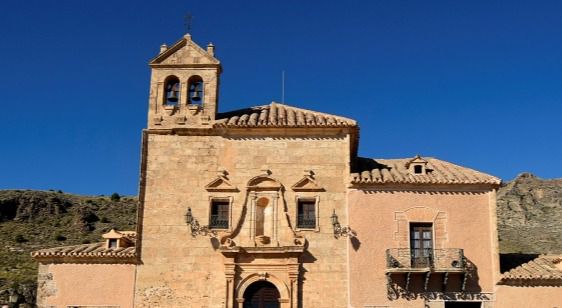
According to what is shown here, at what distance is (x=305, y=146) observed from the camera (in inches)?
870

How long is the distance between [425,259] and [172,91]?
9850mm

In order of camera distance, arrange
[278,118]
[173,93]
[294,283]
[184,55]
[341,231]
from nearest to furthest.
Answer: [294,283] < [341,231] < [278,118] < [173,93] < [184,55]

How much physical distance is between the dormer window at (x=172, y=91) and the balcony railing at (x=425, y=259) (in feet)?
28.0

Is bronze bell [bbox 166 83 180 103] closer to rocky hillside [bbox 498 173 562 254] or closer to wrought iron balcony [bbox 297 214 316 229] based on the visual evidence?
wrought iron balcony [bbox 297 214 316 229]

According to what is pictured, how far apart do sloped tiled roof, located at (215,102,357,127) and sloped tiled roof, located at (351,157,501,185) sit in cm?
174

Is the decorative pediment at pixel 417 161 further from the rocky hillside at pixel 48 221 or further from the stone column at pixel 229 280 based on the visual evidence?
the rocky hillside at pixel 48 221

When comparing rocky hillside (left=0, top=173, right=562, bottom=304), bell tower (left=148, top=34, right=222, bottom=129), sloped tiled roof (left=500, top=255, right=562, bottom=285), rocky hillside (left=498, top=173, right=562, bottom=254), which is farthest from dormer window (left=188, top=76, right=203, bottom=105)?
rocky hillside (left=498, top=173, right=562, bottom=254)

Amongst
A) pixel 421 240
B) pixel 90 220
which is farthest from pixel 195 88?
pixel 90 220

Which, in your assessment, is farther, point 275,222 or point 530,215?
point 530,215

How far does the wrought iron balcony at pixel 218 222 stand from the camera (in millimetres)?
21391

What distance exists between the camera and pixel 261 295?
68.3ft

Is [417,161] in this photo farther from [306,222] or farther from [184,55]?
[184,55]

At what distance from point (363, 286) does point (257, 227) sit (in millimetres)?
3711

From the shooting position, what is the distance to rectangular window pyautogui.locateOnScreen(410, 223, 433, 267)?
68.5 ft
